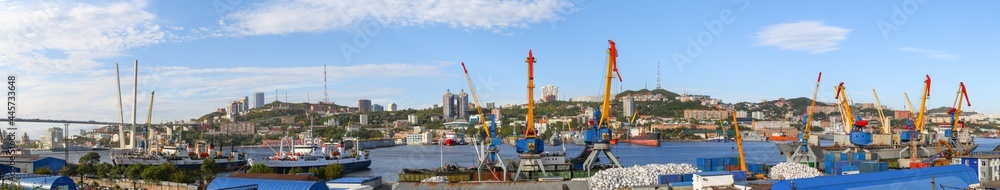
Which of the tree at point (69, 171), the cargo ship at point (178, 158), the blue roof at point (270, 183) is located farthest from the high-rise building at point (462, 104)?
the blue roof at point (270, 183)

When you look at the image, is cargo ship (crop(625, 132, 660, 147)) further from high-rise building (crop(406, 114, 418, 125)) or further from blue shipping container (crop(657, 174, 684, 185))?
blue shipping container (crop(657, 174, 684, 185))

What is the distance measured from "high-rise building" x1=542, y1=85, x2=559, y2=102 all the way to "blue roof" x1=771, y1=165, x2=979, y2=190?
154174 mm

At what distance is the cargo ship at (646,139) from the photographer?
95.5m

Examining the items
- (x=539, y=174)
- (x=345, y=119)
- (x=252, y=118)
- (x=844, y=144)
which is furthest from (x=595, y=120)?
(x=252, y=118)

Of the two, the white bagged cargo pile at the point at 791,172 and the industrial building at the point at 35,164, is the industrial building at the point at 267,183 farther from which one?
the industrial building at the point at 35,164

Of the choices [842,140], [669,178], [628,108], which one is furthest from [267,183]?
[628,108]

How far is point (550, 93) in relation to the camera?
591ft

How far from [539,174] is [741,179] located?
813 cm

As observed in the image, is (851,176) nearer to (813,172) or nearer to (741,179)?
(741,179)

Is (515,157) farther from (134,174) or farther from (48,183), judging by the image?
(48,183)

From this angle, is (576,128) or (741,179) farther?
(576,128)

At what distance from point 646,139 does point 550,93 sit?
82.0 meters

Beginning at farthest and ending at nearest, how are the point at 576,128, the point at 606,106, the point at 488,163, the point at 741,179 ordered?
1. the point at 576,128
2. the point at 488,163
3. the point at 606,106
4. the point at 741,179

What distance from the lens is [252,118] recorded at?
487 ft
